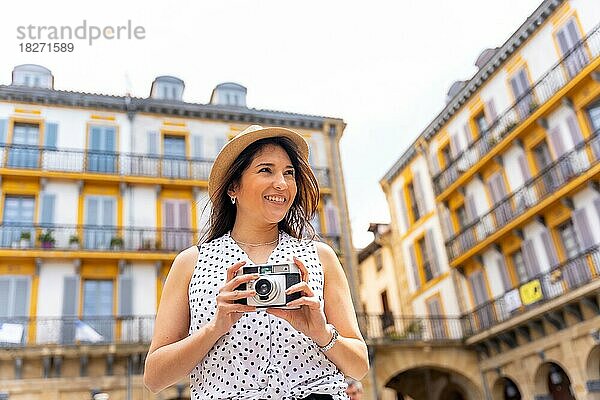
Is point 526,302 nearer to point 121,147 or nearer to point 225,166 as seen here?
point 121,147

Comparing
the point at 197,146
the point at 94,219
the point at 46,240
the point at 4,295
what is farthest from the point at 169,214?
the point at 4,295

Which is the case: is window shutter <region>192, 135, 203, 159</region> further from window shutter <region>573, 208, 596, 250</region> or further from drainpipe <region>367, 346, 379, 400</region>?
window shutter <region>573, 208, 596, 250</region>

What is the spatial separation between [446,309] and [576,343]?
6.49 m

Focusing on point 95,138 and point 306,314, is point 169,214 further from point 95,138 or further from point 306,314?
point 306,314

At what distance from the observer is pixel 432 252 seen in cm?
2552

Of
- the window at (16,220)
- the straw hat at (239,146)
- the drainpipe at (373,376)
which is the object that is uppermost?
the window at (16,220)

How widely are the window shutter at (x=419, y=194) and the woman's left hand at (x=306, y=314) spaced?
25.0m

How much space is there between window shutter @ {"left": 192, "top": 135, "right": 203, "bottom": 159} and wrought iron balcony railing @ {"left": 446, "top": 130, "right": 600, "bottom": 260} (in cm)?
1011

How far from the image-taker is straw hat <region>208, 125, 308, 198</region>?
6.88ft

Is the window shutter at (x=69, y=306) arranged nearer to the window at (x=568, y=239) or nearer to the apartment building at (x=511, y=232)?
the apartment building at (x=511, y=232)

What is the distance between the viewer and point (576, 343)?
17.9m

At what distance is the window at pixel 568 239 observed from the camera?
18.7 m

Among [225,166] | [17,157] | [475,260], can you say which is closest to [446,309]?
[475,260]

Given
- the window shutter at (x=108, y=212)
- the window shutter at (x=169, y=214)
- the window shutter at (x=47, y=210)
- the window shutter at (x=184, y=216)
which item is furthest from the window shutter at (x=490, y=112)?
the window shutter at (x=47, y=210)
